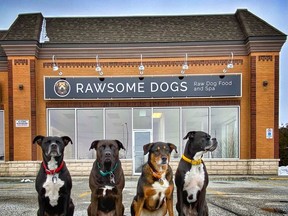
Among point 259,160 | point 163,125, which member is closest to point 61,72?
point 163,125

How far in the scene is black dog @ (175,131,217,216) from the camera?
561 centimetres

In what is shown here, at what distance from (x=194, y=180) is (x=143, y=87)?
38.6 ft

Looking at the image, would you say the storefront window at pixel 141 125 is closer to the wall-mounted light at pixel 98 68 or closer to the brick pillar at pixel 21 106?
the brick pillar at pixel 21 106

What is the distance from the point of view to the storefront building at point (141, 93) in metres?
17.0

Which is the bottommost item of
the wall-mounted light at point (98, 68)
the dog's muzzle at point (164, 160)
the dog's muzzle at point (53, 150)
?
the dog's muzzle at point (164, 160)

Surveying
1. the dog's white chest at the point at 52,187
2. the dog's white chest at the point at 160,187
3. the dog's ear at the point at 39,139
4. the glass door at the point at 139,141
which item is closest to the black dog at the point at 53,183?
the dog's white chest at the point at 52,187

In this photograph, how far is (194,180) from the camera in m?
5.60

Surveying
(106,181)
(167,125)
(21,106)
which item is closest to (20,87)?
(21,106)

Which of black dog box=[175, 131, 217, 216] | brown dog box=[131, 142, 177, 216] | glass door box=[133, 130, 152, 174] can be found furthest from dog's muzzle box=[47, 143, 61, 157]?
glass door box=[133, 130, 152, 174]

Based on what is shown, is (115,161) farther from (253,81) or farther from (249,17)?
(249,17)

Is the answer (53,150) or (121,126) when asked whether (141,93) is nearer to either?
(121,126)

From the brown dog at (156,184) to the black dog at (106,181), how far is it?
0.34 metres

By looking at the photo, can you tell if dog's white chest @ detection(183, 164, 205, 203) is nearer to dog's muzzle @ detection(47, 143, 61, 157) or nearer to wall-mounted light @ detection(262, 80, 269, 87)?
dog's muzzle @ detection(47, 143, 61, 157)

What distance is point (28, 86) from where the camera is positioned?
17109 mm
